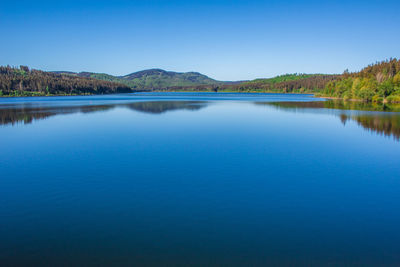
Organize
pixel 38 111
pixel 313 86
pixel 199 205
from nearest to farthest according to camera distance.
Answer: pixel 199 205
pixel 38 111
pixel 313 86

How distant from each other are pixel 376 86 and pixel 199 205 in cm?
6707

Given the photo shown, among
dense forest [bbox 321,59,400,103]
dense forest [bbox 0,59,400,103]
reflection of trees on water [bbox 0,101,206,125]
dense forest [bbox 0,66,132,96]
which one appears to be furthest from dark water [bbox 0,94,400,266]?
dense forest [bbox 0,66,132,96]

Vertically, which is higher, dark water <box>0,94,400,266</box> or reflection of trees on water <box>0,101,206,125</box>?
reflection of trees on water <box>0,101,206,125</box>

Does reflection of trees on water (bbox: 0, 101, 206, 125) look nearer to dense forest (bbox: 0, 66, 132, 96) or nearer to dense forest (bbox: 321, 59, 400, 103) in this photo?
dense forest (bbox: 321, 59, 400, 103)

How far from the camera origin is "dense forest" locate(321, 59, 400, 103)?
2226 inches

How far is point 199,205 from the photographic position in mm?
8305

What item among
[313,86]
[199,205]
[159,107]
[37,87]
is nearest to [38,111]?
[159,107]

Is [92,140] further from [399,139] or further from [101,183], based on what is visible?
[399,139]

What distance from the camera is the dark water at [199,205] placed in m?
5.91

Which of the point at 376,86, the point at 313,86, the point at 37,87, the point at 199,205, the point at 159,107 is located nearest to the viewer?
the point at 199,205

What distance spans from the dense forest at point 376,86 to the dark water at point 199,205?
48.3 m

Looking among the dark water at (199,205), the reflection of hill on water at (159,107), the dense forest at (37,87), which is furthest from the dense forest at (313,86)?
the dark water at (199,205)

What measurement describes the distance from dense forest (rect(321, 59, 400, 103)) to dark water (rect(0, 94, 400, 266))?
4833cm

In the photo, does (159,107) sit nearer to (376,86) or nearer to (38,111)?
(38,111)
